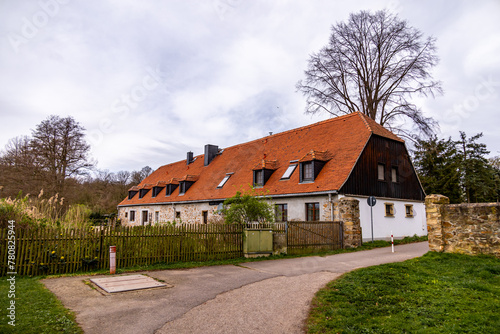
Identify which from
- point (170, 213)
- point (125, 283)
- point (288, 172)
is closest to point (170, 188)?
point (170, 213)

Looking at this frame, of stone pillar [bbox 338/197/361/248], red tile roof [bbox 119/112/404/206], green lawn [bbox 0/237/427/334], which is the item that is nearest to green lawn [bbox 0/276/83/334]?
green lawn [bbox 0/237/427/334]

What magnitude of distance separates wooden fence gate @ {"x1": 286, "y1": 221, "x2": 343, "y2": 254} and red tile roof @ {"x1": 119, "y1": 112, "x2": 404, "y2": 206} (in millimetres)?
2155

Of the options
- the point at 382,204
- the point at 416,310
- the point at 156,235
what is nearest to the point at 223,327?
the point at 416,310

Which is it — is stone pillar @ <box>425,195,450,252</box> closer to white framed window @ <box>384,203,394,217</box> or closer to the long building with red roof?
the long building with red roof

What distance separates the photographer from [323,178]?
18.4 meters

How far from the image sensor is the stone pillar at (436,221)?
11.3m

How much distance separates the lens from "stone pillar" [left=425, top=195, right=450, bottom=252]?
11.3 m

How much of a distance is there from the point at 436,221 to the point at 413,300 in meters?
5.88

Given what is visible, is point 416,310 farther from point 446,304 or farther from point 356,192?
point 356,192

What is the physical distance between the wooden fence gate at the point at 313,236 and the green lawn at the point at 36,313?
9.56m

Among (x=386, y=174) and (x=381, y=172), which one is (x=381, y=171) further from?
(x=386, y=174)

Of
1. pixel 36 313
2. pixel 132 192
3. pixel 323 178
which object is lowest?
pixel 36 313

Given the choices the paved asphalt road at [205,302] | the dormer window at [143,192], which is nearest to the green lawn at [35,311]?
the paved asphalt road at [205,302]

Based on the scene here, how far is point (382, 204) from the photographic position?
19.5 m
